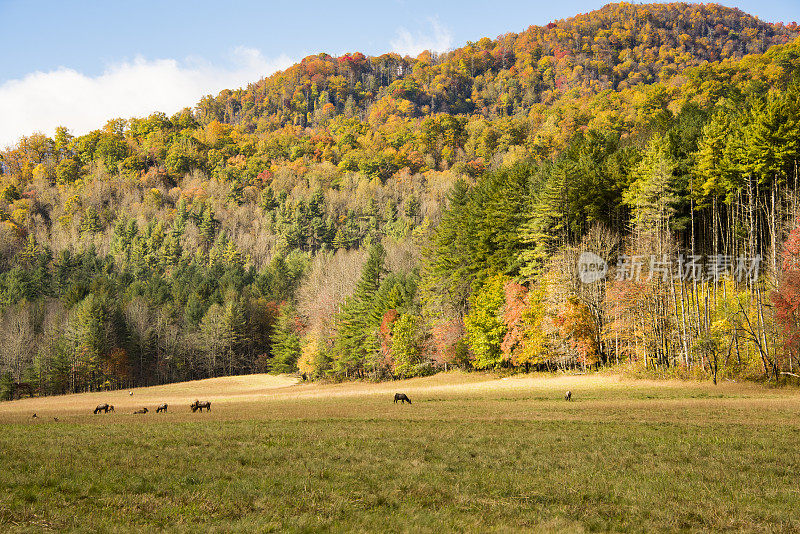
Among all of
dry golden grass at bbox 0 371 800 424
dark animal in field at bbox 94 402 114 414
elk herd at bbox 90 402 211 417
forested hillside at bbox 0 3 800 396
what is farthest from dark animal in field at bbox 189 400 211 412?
forested hillside at bbox 0 3 800 396

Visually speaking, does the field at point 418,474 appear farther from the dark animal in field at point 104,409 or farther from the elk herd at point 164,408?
the dark animal in field at point 104,409

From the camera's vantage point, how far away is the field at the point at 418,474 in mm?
11852

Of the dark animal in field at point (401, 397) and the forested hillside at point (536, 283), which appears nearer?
the dark animal in field at point (401, 397)

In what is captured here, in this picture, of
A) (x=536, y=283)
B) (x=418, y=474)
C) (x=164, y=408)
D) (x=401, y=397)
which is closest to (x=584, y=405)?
(x=401, y=397)

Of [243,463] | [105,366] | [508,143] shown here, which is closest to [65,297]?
[105,366]

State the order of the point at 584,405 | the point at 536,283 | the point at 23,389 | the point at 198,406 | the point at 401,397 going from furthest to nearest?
the point at 23,389, the point at 536,283, the point at 198,406, the point at 401,397, the point at 584,405

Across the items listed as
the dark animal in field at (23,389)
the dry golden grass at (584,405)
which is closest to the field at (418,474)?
the dry golden grass at (584,405)

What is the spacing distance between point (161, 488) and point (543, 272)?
166 ft

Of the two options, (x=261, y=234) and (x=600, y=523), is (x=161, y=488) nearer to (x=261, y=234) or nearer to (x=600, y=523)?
(x=600, y=523)

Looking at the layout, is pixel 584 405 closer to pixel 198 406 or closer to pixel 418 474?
pixel 418 474

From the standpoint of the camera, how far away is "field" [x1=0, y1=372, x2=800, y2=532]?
1185cm

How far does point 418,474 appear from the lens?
51.8ft

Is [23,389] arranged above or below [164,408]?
below

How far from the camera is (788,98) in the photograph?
164 feet
